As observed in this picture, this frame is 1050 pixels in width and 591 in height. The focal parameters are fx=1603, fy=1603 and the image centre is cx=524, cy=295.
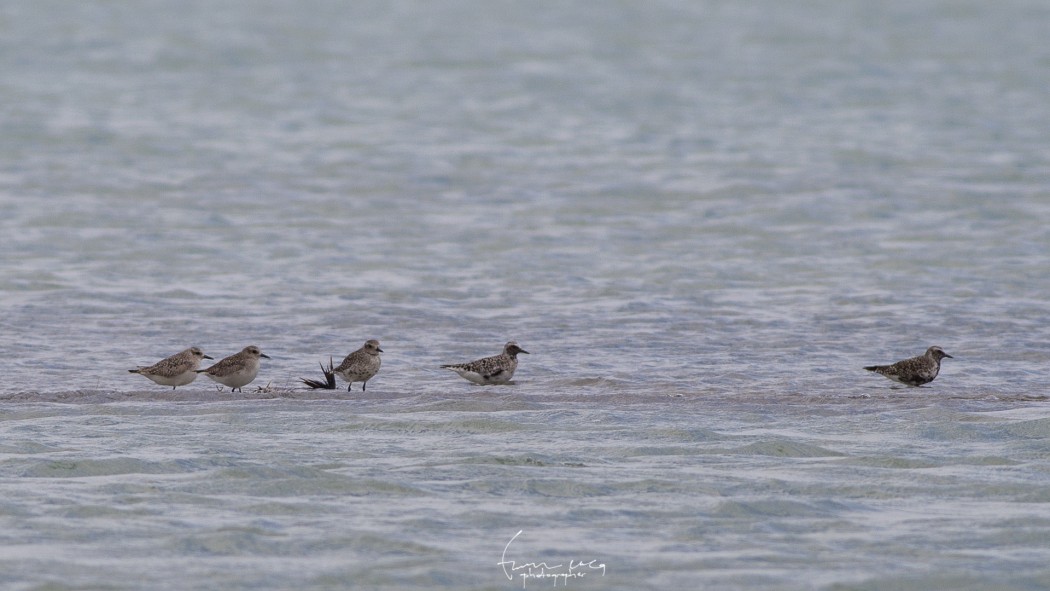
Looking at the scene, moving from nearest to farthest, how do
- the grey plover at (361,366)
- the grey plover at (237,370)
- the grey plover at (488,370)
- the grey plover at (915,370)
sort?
the grey plover at (237,370) < the grey plover at (361,366) < the grey plover at (488,370) < the grey plover at (915,370)

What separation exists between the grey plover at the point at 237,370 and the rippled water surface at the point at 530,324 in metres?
0.21

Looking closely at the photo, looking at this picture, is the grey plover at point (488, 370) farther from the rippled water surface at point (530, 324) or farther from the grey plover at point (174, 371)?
the grey plover at point (174, 371)

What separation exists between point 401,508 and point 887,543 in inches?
123

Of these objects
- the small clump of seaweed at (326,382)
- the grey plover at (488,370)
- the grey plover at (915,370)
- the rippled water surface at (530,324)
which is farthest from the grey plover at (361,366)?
the grey plover at (915,370)

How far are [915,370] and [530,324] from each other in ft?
18.4

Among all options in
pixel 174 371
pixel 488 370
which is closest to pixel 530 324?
pixel 488 370

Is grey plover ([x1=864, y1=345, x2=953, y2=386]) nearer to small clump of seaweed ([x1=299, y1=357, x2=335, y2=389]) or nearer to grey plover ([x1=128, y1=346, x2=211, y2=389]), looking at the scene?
small clump of seaweed ([x1=299, y1=357, x2=335, y2=389])

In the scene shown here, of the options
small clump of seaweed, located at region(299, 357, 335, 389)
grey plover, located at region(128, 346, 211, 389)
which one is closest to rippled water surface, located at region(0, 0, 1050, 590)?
grey plover, located at region(128, 346, 211, 389)

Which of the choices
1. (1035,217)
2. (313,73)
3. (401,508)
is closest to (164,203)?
(1035,217)

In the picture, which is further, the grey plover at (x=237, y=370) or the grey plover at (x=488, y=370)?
the grey plover at (x=488, y=370)

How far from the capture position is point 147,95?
4941 centimetres

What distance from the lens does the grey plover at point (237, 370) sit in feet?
48.9

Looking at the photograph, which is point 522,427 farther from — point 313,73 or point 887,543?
point 313,73

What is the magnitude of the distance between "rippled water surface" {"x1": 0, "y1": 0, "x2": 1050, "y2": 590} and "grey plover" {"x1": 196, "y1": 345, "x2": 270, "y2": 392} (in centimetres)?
21
